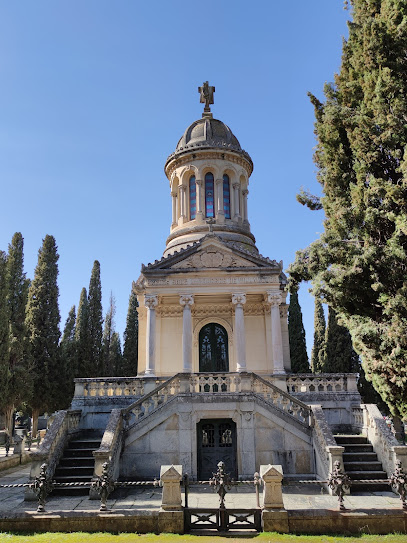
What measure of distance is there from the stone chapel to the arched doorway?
0.16ft

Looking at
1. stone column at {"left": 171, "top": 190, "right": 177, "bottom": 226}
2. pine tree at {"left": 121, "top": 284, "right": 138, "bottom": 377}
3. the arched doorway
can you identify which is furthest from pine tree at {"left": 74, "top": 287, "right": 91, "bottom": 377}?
the arched doorway

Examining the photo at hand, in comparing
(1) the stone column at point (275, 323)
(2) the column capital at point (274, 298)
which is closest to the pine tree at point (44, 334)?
(1) the stone column at point (275, 323)

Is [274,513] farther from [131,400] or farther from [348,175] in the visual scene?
[131,400]

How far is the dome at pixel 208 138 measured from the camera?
26.6 metres

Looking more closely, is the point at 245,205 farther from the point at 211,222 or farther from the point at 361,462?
the point at 361,462

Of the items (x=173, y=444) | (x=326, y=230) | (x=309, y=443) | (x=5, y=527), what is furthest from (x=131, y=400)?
(x=326, y=230)

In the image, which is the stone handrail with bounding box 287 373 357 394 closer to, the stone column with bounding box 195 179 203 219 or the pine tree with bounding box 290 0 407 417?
the pine tree with bounding box 290 0 407 417

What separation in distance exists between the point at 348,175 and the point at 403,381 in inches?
205

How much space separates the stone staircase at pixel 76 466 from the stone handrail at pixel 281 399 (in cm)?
534

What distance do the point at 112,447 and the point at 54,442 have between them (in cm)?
182

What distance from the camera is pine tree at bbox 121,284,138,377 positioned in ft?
132

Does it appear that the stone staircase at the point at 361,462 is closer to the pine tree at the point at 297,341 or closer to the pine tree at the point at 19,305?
the pine tree at the point at 19,305

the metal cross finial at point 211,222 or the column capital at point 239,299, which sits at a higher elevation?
the metal cross finial at point 211,222

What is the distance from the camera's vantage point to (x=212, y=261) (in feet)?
70.8
